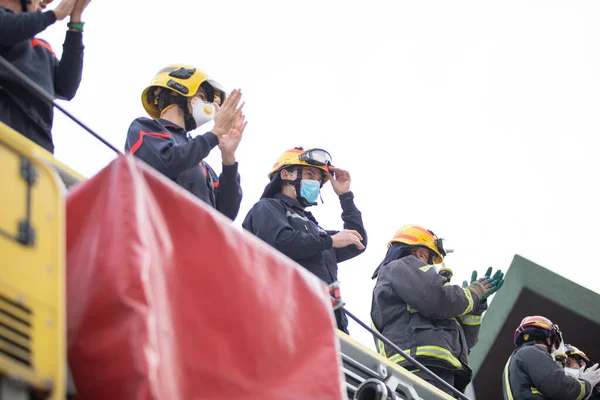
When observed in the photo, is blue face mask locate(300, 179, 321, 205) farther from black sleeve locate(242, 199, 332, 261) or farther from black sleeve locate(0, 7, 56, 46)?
black sleeve locate(0, 7, 56, 46)

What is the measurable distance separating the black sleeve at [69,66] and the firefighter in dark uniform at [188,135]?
0.49 meters

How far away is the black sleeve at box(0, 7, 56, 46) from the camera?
13.9 feet

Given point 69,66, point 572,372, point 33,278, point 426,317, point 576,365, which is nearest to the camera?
point 33,278

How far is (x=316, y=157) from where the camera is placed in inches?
271

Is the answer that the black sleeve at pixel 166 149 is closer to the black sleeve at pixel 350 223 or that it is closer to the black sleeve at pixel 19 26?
the black sleeve at pixel 19 26

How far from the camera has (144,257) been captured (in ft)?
8.37

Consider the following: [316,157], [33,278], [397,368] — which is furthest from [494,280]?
[33,278]

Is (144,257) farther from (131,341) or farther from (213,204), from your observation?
(213,204)

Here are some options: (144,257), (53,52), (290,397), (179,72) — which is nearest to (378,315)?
(179,72)

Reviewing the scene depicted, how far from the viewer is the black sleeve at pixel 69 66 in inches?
187

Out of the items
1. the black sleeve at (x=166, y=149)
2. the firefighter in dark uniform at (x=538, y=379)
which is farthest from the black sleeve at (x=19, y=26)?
the firefighter in dark uniform at (x=538, y=379)

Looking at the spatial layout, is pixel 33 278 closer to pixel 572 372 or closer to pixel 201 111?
pixel 201 111

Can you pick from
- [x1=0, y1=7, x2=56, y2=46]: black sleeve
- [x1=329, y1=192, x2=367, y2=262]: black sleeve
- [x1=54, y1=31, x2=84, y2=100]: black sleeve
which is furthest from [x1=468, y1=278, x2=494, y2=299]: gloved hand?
[x1=0, y1=7, x2=56, y2=46]: black sleeve

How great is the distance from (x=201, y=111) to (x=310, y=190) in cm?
124
